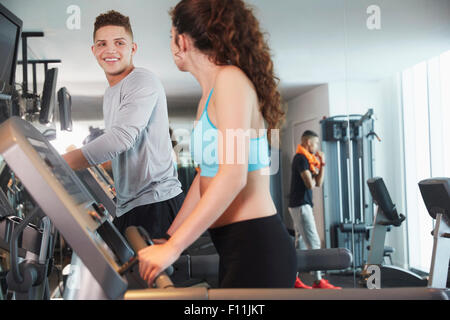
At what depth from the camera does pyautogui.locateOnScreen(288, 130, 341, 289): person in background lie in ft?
8.95

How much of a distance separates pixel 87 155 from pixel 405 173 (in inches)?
85.5

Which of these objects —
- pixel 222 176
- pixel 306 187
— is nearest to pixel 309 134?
pixel 306 187

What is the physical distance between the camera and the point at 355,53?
283cm

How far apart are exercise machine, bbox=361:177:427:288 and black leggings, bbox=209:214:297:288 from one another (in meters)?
1.70

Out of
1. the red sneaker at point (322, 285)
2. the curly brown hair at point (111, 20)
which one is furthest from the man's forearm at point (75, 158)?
the red sneaker at point (322, 285)

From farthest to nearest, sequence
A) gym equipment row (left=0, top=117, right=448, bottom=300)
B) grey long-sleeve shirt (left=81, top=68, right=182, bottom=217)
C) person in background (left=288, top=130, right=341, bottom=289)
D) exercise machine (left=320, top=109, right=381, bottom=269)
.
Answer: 1. exercise machine (left=320, top=109, right=381, bottom=269)
2. person in background (left=288, top=130, right=341, bottom=289)
3. grey long-sleeve shirt (left=81, top=68, right=182, bottom=217)
4. gym equipment row (left=0, top=117, right=448, bottom=300)

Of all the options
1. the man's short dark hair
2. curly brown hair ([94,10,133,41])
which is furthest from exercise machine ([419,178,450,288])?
curly brown hair ([94,10,133,41])

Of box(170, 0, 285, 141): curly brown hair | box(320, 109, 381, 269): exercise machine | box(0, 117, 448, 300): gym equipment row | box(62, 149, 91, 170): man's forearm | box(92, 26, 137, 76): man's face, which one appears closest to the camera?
box(0, 117, 448, 300): gym equipment row

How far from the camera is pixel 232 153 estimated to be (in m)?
1.16

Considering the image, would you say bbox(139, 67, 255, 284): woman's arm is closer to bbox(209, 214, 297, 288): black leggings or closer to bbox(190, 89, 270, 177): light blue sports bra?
bbox(190, 89, 270, 177): light blue sports bra

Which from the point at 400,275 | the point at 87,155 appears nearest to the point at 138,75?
the point at 87,155

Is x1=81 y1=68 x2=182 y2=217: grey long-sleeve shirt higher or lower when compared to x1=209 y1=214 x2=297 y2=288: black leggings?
higher

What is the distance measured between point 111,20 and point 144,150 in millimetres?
893
